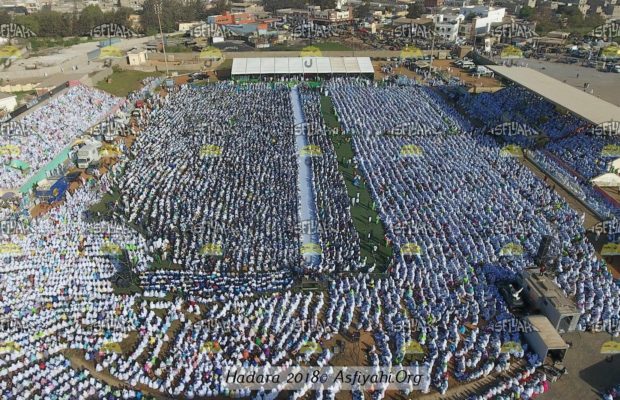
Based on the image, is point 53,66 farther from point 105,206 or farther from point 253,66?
point 105,206

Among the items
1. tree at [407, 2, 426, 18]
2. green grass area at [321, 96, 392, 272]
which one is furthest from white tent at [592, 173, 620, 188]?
tree at [407, 2, 426, 18]

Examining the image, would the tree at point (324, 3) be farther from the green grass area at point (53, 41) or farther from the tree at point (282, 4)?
the green grass area at point (53, 41)

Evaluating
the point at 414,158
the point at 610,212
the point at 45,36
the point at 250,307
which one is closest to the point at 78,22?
the point at 45,36

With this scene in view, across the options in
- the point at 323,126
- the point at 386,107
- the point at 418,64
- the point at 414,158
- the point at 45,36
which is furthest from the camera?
the point at 45,36

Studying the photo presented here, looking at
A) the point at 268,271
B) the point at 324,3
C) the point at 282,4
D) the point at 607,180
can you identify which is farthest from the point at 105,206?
the point at 324,3

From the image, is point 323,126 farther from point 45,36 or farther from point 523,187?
point 45,36

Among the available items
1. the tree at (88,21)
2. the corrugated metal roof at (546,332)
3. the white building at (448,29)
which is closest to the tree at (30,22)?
the tree at (88,21)
